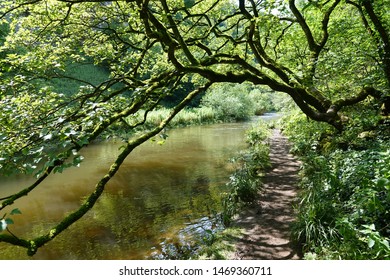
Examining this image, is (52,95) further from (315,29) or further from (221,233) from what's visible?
(315,29)

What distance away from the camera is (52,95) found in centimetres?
445

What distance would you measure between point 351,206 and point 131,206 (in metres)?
6.25

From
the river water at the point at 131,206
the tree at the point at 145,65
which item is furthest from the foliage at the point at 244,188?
the tree at the point at 145,65

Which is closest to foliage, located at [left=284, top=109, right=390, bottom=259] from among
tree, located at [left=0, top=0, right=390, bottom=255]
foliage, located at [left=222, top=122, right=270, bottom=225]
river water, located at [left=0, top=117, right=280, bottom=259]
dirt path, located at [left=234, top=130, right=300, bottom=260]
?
dirt path, located at [left=234, top=130, right=300, bottom=260]

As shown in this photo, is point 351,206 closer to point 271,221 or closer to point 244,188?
point 271,221

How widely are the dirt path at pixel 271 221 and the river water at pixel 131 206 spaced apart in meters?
1.04

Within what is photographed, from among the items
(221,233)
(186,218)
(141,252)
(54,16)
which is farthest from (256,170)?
(54,16)

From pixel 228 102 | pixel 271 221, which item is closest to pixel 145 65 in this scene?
pixel 271 221

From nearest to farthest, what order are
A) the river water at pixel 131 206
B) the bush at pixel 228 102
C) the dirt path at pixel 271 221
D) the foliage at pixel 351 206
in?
the foliage at pixel 351 206
the dirt path at pixel 271 221
the river water at pixel 131 206
the bush at pixel 228 102

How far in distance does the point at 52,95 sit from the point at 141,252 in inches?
142

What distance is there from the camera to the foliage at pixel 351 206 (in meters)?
3.78

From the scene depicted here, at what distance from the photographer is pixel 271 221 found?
6754 mm

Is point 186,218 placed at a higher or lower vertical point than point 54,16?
lower

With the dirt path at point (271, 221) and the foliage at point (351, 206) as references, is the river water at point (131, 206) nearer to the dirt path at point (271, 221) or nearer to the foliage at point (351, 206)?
the dirt path at point (271, 221)
